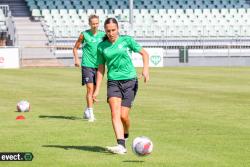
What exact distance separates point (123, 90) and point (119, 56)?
545mm

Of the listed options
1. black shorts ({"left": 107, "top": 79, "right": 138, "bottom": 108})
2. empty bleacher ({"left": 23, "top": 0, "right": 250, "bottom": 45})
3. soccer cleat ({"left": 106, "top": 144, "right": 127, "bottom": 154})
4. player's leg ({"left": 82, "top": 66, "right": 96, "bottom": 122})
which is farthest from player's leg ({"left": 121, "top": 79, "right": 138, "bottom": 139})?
empty bleacher ({"left": 23, "top": 0, "right": 250, "bottom": 45})

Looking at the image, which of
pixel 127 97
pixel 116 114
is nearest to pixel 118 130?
pixel 116 114

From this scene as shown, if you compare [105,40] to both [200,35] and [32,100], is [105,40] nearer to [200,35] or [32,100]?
[32,100]

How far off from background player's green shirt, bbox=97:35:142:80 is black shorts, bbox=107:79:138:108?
81mm

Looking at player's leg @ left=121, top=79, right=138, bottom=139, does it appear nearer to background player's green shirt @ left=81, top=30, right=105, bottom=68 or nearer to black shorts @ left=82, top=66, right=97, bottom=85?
background player's green shirt @ left=81, top=30, right=105, bottom=68

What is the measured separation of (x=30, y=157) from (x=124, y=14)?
159ft

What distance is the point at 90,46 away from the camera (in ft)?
54.7

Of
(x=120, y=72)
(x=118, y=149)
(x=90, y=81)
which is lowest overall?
(x=118, y=149)

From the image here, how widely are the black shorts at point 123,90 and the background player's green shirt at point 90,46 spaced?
4.60 metres

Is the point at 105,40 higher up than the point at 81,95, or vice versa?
the point at 105,40

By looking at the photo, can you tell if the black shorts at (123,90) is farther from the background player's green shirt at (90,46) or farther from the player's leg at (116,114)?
the background player's green shirt at (90,46)

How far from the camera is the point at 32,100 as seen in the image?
22609 millimetres

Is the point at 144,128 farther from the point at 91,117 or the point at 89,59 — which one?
the point at 89,59

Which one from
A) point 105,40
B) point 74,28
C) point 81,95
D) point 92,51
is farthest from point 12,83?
point 74,28
